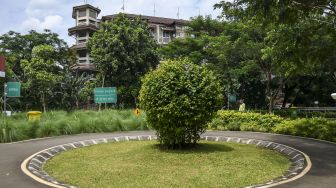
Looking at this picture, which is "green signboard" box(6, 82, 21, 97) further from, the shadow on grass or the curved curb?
the shadow on grass

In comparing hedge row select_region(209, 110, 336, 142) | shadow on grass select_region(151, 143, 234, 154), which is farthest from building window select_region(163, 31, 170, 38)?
shadow on grass select_region(151, 143, 234, 154)

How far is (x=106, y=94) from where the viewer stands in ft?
100

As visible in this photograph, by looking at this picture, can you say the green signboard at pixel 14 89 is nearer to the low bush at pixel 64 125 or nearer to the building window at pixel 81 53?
the low bush at pixel 64 125

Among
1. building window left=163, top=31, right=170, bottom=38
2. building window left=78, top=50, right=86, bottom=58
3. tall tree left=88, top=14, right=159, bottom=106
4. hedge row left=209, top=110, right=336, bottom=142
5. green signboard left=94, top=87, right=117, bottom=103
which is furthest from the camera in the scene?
building window left=163, top=31, right=170, bottom=38

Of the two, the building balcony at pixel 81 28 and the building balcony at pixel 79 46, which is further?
the building balcony at pixel 79 46

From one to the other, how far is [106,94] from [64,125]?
980cm

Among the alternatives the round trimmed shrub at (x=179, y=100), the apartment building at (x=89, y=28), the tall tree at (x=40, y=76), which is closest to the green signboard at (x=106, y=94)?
the tall tree at (x=40, y=76)

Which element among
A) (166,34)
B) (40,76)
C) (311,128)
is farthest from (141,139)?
(166,34)

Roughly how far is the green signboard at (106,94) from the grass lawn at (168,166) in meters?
14.9

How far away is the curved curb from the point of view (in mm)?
10197

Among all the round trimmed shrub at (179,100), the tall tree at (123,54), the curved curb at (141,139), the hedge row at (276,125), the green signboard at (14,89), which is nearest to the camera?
the curved curb at (141,139)

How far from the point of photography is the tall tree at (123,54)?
40125mm

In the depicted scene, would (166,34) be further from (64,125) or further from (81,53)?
(64,125)

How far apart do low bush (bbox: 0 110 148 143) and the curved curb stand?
3.17m
